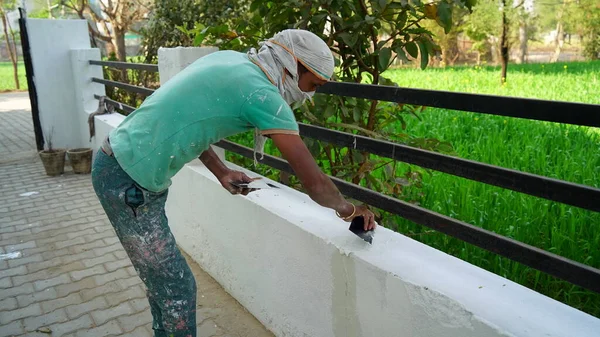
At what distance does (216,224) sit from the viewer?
3340 millimetres

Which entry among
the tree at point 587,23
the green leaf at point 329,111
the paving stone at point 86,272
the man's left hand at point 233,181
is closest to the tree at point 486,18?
the tree at point 587,23

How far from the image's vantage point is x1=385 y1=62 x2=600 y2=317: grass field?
2619 mm

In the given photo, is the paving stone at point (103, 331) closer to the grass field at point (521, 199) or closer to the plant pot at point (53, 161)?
the grass field at point (521, 199)

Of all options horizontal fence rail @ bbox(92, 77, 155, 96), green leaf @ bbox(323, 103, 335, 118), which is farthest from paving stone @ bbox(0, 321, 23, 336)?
green leaf @ bbox(323, 103, 335, 118)

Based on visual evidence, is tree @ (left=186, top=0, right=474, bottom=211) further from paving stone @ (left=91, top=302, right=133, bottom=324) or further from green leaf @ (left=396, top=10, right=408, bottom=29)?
paving stone @ (left=91, top=302, right=133, bottom=324)

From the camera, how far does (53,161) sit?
6.16 metres

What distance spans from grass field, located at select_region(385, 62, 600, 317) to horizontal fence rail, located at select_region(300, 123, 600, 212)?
33.3 inches

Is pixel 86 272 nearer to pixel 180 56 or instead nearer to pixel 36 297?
pixel 36 297

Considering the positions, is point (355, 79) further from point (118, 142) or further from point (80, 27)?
point (80, 27)

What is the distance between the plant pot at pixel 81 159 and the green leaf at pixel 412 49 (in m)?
4.60

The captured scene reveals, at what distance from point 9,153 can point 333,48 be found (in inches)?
245

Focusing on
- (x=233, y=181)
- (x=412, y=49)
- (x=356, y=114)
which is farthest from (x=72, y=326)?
(x=412, y=49)

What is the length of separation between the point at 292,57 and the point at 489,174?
0.83 metres

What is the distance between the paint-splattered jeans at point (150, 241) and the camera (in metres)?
2.06
